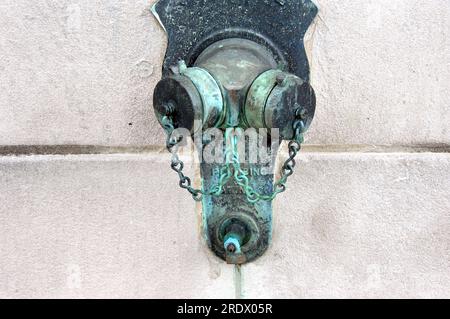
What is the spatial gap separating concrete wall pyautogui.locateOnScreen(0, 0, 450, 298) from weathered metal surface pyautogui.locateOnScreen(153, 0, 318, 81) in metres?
0.02

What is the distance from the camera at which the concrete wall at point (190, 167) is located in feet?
2.56

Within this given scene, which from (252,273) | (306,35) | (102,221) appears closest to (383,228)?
(252,273)

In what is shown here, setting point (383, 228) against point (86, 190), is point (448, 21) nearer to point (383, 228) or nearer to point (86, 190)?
point (383, 228)

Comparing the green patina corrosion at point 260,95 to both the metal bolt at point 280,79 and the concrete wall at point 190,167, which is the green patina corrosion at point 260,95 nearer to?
the metal bolt at point 280,79

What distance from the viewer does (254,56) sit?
0.71 metres

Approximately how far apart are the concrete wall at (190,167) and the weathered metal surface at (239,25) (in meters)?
0.02

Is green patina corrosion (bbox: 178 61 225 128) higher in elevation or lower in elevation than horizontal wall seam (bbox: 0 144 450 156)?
higher

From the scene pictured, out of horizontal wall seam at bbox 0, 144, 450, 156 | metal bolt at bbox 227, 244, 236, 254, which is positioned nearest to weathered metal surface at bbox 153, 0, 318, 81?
horizontal wall seam at bbox 0, 144, 450, 156

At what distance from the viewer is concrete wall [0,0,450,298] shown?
0.78 meters

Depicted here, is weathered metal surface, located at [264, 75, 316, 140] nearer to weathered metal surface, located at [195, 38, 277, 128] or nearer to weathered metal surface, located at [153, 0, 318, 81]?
weathered metal surface, located at [195, 38, 277, 128]

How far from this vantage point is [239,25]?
0.77 meters

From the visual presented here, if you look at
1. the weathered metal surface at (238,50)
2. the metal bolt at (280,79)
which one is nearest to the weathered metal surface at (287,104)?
the metal bolt at (280,79)

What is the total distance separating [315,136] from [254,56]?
6.9 inches

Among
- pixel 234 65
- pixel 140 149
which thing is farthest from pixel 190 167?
pixel 234 65
